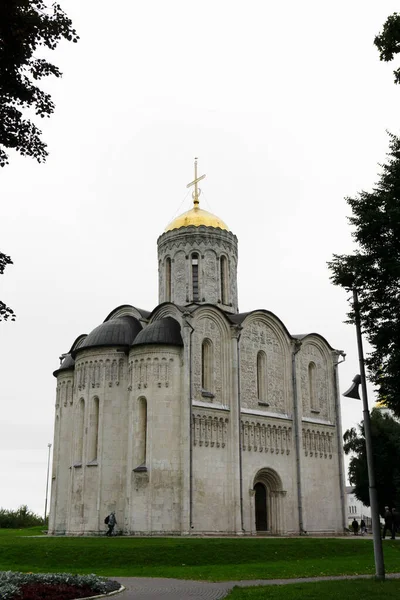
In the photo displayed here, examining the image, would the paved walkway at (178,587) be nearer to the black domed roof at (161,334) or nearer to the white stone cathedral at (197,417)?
the white stone cathedral at (197,417)

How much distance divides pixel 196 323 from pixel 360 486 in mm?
17206

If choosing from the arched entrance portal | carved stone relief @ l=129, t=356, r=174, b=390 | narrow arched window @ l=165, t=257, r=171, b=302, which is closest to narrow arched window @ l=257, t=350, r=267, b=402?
the arched entrance portal

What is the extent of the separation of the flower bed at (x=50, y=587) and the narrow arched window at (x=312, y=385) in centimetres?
2377

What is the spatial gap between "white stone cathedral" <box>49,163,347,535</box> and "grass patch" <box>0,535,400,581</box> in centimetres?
557

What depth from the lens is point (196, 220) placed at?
37594 millimetres

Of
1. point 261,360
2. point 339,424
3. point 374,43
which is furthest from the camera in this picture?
point 339,424

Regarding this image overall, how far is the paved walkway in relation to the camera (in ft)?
41.2

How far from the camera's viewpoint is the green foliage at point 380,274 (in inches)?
569

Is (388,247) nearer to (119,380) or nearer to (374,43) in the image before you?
(374,43)

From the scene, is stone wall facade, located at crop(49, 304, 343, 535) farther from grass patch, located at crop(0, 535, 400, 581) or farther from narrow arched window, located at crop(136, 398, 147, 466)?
grass patch, located at crop(0, 535, 400, 581)

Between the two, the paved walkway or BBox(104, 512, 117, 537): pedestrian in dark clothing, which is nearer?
the paved walkway

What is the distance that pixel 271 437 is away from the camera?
33.0 meters

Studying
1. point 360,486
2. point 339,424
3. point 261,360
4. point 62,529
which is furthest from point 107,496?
point 360,486

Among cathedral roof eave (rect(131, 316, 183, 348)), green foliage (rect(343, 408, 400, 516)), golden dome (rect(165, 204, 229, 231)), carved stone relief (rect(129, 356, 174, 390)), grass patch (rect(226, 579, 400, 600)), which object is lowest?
grass patch (rect(226, 579, 400, 600))
